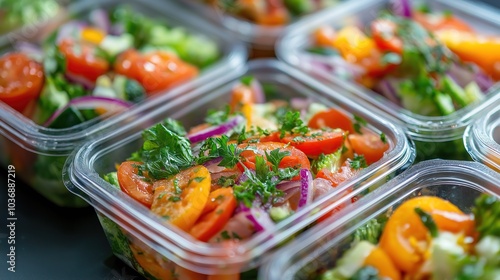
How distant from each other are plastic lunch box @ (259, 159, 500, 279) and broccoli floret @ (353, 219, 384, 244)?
→ 0.01m

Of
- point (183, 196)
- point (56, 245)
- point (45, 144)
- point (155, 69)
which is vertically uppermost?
point (183, 196)

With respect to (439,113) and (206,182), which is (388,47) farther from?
(206,182)

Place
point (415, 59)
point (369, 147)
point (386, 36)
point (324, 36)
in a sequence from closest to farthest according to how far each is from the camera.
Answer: point (369, 147)
point (415, 59)
point (386, 36)
point (324, 36)

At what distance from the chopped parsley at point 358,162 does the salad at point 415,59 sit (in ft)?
1.33

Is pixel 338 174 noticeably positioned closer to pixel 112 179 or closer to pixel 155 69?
pixel 112 179

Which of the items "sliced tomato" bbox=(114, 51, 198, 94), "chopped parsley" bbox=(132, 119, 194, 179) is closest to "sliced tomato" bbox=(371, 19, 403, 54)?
"sliced tomato" bbox=(114, 51, 198, 94)

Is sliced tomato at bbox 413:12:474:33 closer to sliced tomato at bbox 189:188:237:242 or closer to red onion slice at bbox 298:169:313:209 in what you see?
red onion slice at bbox 298:169:313:209

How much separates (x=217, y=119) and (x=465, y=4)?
4.60 ft

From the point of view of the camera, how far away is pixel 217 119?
222 centimetres

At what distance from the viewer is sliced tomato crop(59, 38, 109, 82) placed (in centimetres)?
257

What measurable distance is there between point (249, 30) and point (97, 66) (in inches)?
26.6

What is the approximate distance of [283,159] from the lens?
6.32 feet

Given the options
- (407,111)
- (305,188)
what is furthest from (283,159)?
(407,111)

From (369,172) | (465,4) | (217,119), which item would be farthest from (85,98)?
(465,4)
